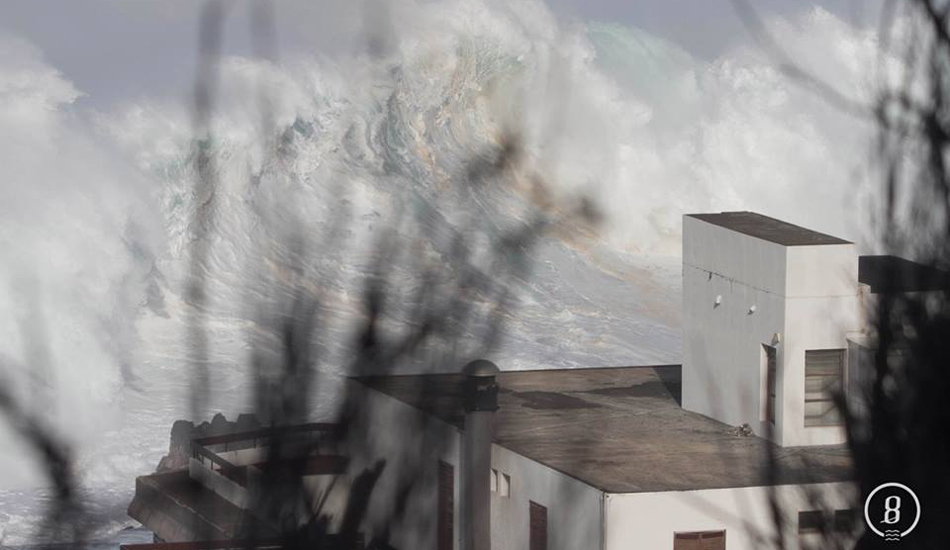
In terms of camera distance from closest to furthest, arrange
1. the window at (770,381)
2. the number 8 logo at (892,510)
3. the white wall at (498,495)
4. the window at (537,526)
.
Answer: the number 8 logo at (892,510) → the white wall at (498,495) → the window at (537,526) → the window at (770,381)

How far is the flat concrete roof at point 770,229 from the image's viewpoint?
13.9 meters

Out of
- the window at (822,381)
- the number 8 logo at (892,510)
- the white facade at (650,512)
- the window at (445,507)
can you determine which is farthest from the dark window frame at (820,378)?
the number 8 logo at (892,510)

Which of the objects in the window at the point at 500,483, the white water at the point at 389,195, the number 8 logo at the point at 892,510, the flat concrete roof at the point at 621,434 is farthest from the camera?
the white water at the point at 389,195

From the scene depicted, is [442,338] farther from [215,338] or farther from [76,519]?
[215,338]

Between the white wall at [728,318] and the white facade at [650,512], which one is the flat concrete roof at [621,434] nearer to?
the white facade at [650,512]

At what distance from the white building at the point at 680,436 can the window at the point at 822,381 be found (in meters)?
0.01

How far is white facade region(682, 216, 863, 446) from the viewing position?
13.6 metres

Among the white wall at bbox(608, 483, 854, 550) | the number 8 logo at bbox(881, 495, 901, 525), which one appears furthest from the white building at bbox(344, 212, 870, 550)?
the number 8 logo at bbox(881, 495, 901, 525)

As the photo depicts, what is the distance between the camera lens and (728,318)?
14.5 m

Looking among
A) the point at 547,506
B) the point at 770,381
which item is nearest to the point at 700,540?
the point at 547,506

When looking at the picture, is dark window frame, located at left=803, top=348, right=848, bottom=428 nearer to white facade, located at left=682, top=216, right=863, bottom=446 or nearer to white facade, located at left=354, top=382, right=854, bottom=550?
white facade, located at left=682, top=216, right=863, bottom=446

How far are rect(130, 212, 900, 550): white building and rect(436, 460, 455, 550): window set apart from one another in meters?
0.02

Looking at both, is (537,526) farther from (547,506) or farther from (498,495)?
(498,495)

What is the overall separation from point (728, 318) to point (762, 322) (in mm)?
609
